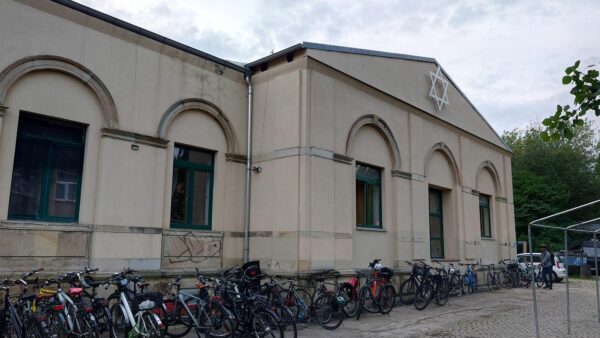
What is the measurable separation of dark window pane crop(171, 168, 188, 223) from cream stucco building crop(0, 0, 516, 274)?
29 millimetres

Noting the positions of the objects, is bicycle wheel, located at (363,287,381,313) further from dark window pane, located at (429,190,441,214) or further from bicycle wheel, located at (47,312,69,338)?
dark window pane, located at (429,190,441,214)

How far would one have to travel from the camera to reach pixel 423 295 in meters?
12.9

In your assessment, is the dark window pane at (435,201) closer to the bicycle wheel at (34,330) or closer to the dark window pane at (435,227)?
the dark window pane at (435,227)

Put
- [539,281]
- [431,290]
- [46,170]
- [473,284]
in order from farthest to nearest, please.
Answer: [539,281]
[473,284]
[431,290]
[46,170]

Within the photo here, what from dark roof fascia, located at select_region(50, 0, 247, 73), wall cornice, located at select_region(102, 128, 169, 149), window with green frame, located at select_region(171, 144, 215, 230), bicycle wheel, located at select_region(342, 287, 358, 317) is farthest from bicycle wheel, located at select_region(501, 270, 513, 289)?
wall cornice, located at select_region(102, 128, 169, 149)

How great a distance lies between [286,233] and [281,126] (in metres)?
2.65

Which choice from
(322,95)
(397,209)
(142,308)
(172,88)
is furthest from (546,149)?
(142,308)

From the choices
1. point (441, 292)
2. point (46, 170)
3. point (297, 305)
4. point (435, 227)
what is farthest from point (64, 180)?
point (435, 227)

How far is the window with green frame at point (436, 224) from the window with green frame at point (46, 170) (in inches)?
461

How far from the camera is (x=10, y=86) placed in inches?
346

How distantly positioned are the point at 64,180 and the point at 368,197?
785 cm

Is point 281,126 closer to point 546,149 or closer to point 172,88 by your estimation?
point 172,88

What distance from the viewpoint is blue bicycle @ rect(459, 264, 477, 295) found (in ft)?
55.2

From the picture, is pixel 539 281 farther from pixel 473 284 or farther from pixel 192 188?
pixel 192 188
